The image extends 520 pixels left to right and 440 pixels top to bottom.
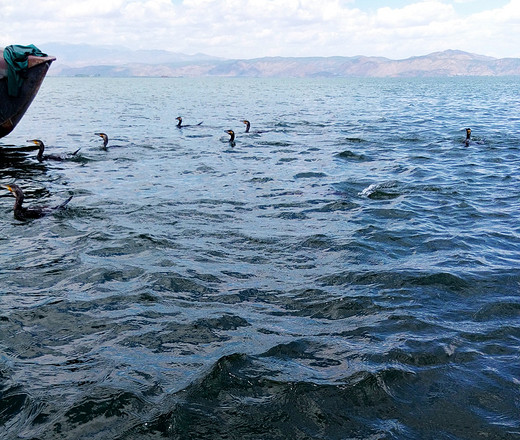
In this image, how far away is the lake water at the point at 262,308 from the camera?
4.67m

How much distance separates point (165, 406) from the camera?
15.5ft

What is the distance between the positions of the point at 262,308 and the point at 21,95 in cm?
1550

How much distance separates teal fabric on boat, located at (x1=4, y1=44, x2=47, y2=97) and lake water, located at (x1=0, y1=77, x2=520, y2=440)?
462 cm

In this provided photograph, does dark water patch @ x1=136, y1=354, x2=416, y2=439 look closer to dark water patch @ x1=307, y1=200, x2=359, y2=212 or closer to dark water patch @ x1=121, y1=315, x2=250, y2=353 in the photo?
dark water patch @ x1=121, y1=315, x2=250, y2=353

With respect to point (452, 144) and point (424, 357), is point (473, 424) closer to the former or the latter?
point (424, 357)

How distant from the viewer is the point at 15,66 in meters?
17.1

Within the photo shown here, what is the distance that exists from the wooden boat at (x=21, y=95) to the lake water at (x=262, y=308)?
183 inches

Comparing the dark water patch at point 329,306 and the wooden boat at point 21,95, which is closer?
the dark water patch at point 329,306

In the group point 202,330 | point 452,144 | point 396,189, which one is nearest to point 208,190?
point 396,189

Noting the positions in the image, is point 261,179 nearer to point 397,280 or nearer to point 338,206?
point 338,206

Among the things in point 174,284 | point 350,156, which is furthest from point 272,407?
point 350,156

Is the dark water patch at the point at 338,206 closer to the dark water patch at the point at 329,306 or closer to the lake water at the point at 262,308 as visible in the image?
the lake water at the point at 262,308

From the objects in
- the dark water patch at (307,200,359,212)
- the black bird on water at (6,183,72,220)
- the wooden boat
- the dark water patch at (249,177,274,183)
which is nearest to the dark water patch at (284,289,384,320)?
the dark water patch at (307,200,359,212)

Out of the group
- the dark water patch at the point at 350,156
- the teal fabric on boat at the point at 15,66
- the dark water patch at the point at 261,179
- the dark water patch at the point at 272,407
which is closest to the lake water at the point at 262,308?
the dark water patch at the point at 272,407
